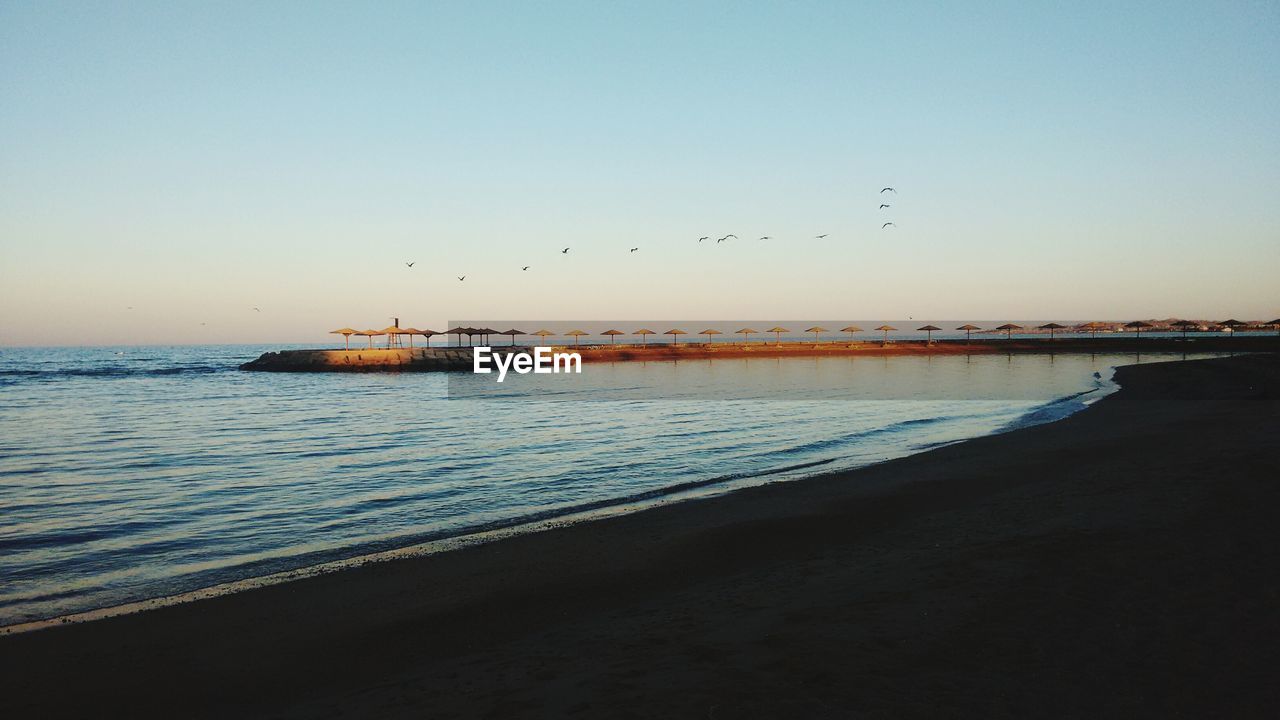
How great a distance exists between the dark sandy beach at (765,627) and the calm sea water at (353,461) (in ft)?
8.13

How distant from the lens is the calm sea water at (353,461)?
10914 mm

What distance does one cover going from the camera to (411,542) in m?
11.3

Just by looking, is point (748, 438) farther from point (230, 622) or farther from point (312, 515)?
point (230, 622)

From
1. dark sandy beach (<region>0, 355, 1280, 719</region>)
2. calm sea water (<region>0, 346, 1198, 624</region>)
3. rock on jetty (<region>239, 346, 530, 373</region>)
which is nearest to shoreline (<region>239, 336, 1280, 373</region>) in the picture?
rock on jetty (<region>239, 346, 530, 373</region>)

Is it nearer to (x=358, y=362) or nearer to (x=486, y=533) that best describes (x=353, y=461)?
(x=486, y=533)

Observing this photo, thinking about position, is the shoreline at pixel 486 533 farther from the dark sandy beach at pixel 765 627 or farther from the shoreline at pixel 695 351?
the shoreline at pixel 695 351

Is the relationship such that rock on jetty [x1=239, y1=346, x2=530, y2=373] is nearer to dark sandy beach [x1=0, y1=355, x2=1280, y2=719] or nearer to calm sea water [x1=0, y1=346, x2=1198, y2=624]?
calm sea water [x1=0, y1=346, x2=1198, y2=624]

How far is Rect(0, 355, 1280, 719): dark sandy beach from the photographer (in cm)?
520

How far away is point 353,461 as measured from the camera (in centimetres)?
1947

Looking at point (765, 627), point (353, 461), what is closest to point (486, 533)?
point (765, 627)

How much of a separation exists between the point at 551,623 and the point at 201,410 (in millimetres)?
34875

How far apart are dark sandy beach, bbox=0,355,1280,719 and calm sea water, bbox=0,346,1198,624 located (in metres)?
2.48

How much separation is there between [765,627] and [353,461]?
15781 millimetres

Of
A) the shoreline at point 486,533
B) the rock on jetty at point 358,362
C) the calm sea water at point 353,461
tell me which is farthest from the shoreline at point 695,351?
the shoreline at point 486,533
